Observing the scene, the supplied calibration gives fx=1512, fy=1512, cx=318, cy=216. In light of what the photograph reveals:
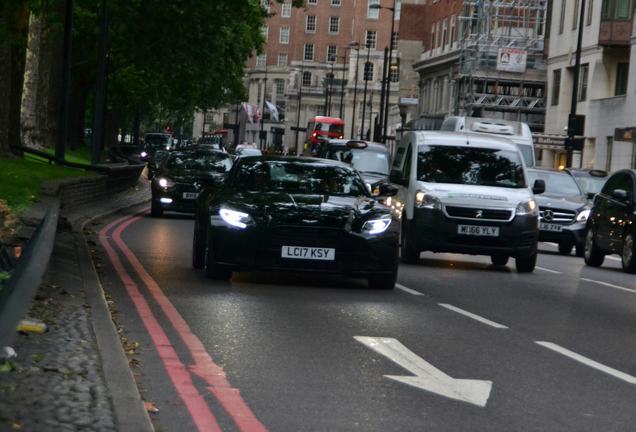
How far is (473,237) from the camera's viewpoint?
20938 mm

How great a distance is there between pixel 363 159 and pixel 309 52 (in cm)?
15999

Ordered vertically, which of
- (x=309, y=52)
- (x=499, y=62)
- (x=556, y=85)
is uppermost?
(x=309, y=52)

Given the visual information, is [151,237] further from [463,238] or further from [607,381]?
[607,381]

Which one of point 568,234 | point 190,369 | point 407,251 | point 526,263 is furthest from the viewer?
point 568,234

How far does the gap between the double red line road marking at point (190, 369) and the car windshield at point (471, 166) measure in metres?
7.16

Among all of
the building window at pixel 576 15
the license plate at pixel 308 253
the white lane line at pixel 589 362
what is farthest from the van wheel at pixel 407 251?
the building window at pixel 576 15

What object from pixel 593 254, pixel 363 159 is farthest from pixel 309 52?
pixel 593 254

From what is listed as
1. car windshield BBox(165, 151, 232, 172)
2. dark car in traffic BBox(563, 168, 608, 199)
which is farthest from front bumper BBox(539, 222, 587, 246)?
car windshield BBox(165, 151, 232, 172)

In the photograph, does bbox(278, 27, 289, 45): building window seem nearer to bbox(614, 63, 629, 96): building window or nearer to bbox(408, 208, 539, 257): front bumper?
bbox(614, 63, 629, 96): building window

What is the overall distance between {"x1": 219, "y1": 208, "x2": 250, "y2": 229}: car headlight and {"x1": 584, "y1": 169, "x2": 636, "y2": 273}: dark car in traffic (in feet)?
32.3

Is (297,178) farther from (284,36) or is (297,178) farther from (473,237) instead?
(284,36)

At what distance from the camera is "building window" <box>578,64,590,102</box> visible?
65.6 m

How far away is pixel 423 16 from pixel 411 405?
111434 mm

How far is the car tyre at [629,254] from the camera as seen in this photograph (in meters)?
23.8
